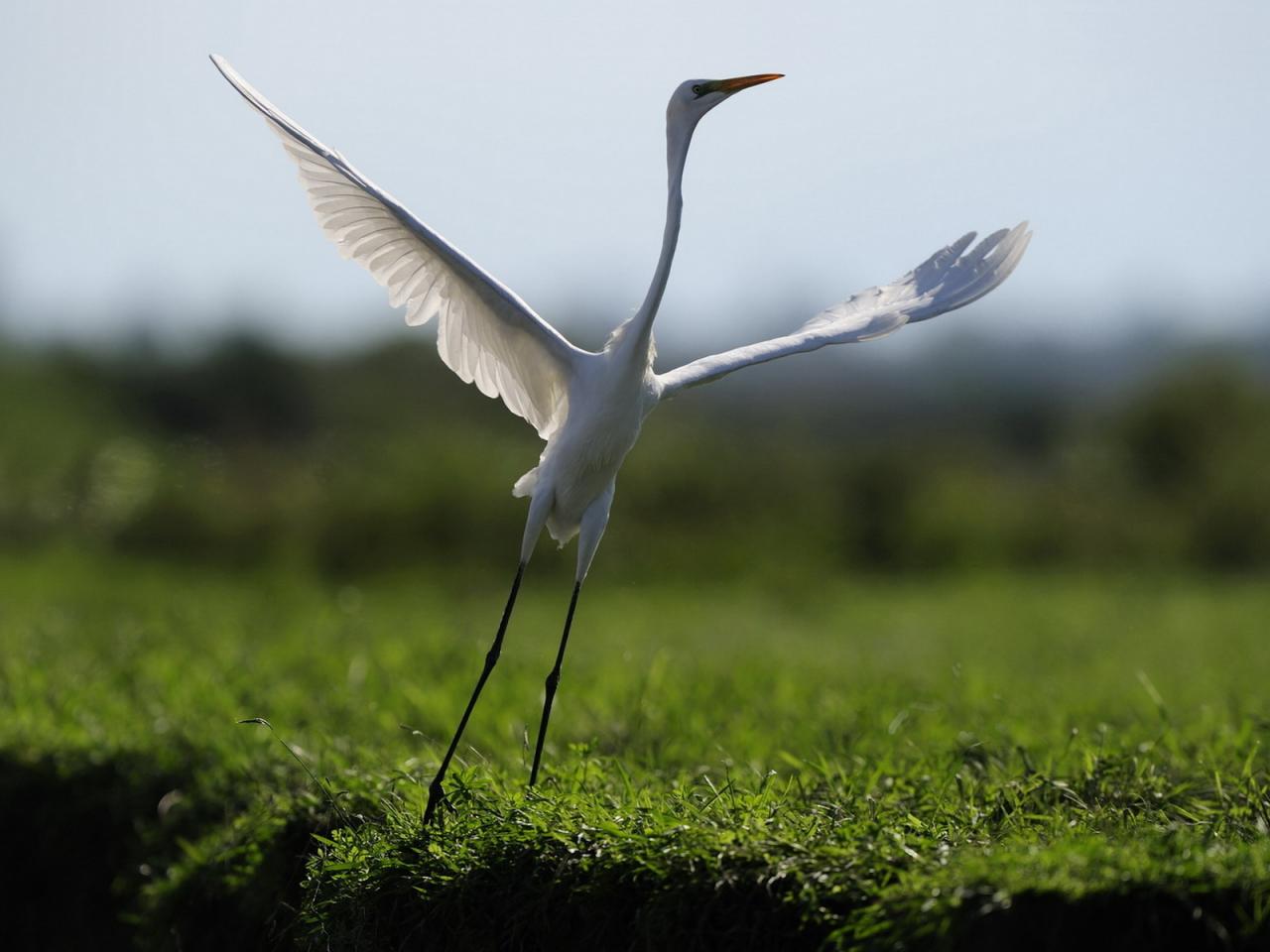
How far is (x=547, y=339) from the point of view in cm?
310

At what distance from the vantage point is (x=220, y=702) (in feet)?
15.3

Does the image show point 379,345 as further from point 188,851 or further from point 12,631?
point 188,851

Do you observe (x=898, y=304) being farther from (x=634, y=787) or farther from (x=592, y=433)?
(x=634, y=787)

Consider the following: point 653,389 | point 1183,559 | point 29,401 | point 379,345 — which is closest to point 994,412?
point 379,345

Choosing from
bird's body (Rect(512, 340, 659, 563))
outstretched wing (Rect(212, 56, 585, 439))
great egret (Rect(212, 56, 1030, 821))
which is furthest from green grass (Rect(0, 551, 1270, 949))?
outstretched wing (Rect(212, 56, 585, 439))

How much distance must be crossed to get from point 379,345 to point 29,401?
530 cm

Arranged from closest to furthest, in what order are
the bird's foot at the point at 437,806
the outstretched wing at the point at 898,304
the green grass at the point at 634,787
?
the green grass at the point at 634,787 → the bird's foot at the point at 437,806 → the outstretched wing at the point at 898,304

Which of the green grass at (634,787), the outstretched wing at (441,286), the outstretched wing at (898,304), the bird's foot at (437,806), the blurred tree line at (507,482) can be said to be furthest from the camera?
the blurred tree line at (507,482)

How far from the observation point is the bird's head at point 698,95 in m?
3.13

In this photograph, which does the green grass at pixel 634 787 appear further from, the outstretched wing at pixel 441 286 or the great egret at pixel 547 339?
the outstretched wing at pixel 441 286

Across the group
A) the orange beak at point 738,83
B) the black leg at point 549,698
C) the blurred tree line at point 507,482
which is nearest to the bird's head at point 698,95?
the orange beak at point 738,83

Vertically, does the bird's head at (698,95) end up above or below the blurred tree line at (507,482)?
above

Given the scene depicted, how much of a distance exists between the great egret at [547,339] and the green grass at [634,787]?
33cm

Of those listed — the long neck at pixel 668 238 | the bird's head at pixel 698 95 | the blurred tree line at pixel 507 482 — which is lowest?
the blurred tree line at pixel 507 482
